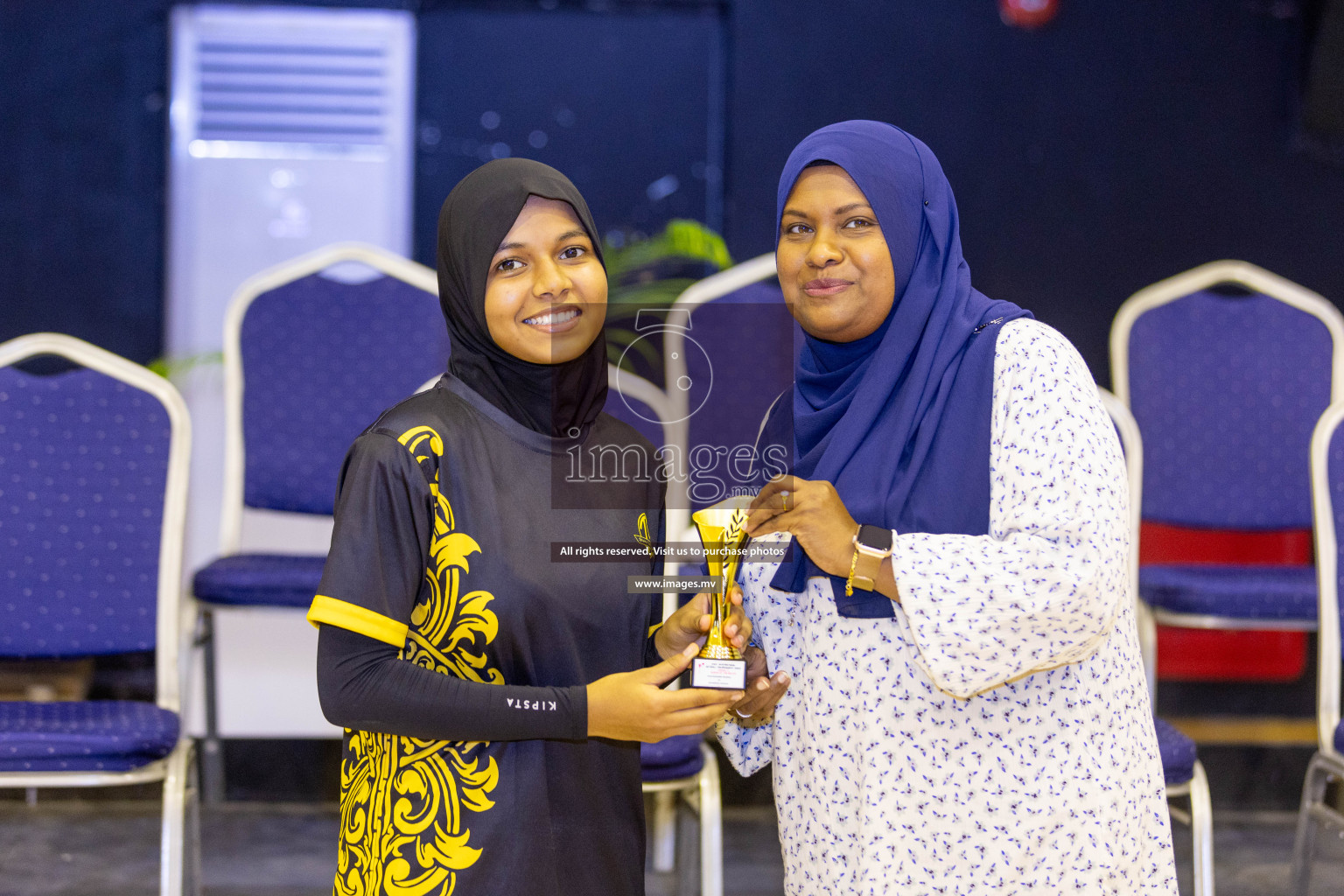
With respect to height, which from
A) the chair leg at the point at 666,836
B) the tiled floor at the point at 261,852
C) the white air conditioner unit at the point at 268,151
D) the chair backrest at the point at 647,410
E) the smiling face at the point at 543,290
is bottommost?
the tiled floor at the point at 261,852

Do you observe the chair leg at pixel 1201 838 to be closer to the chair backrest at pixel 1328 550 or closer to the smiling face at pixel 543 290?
the chair backrest at pixel 1328 550

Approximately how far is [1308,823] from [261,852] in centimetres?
212

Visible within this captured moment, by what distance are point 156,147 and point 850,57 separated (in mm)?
2233

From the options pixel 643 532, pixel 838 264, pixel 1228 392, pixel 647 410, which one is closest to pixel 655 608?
pixel 643 532

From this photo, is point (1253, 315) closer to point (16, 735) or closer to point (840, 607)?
point (840, 607)

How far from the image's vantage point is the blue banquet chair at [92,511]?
2188mm

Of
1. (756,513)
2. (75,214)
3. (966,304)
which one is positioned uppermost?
(75,214)

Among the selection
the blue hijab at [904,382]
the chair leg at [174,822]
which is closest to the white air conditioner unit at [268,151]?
the chair leg at [174,822]

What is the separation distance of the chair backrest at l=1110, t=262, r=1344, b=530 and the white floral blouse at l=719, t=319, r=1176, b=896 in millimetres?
1811

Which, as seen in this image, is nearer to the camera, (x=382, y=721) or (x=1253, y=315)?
(x=382, y=721)

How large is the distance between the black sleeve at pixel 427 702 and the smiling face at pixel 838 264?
19.4 inches

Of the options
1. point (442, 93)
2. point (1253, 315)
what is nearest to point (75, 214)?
point (442, 93)

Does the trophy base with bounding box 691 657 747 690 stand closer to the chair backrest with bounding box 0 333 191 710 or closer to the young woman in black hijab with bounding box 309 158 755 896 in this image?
the young woman in black hijab with bounding box 309 158 755 896

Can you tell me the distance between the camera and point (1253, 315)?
302 centimetres
